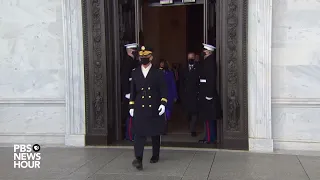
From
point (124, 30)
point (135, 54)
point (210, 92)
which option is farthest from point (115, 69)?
point (210, 92)

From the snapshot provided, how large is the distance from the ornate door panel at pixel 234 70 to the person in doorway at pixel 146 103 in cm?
154

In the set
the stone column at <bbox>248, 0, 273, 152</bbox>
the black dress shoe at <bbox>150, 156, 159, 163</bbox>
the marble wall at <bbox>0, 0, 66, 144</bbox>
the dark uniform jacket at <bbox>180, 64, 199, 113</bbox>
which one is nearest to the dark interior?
the dark uniform jacket at <bbox>180, 64, 199, 113</bbox>

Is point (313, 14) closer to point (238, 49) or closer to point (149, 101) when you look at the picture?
point (238, 49)

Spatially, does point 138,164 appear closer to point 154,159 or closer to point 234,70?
point 154,159

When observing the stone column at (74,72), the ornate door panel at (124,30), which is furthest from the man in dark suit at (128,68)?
the stone column at (74,72)

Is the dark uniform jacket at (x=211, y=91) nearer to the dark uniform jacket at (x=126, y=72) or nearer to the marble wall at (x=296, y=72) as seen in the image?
the marble wall at (x=296, y=72)

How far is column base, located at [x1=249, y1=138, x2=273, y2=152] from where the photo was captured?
22.5 feet

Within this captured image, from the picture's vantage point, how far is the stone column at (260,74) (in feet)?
22.2

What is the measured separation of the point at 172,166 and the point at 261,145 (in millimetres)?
1841

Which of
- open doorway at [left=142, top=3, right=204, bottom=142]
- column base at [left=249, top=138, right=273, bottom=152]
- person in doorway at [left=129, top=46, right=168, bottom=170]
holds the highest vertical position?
open doorway at [left=142, top=3, right=204, bottom=142]

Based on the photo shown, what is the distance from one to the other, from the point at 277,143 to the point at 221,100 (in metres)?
1.29

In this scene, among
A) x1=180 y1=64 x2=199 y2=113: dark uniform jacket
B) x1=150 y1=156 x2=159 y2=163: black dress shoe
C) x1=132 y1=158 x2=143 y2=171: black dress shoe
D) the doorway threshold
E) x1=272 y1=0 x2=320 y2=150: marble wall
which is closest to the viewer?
x1=132 y1=158 x2=143 y2=171: black dress shoe

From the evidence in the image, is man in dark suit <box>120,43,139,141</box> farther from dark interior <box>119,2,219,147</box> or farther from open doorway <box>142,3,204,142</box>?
open doorway <box>142,3,204,142</box>

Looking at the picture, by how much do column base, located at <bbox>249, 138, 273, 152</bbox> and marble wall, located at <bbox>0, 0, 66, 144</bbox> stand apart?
3772 mm
